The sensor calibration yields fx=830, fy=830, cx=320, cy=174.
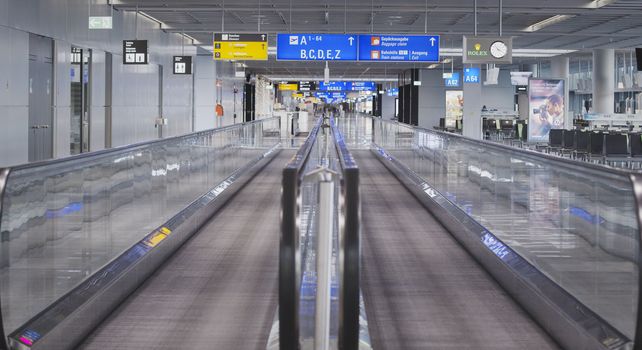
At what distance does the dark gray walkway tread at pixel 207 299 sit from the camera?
601cm

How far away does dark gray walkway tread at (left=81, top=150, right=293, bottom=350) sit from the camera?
6.01 m

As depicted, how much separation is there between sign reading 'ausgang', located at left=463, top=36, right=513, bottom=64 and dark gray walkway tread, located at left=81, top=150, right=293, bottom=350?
40.2 feet

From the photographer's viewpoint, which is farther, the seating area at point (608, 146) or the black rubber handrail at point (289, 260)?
the seating area at point (608, 146)

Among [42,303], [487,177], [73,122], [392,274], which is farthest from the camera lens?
[73,122]

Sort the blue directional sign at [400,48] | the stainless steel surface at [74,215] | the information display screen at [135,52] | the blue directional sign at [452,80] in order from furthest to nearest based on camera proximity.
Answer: the blue directional sign at [452,80] → the blue directional sign at [400,48] → the information display screen at [135,52] → the stainless steel surface at [74,215]

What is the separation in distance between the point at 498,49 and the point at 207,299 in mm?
16344

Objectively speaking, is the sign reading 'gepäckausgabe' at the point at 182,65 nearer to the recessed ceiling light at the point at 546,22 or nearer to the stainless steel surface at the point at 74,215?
the recessed ceiling light at the point at 546,22

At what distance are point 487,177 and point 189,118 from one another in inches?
1040

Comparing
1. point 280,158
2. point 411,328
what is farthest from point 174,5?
point 411,328

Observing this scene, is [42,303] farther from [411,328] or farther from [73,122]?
[73,122]

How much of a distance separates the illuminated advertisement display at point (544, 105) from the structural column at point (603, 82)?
9.90m

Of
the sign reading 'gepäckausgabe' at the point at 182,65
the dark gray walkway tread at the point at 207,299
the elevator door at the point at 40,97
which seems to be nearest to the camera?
the dark gray walkway tread at the point at 207,299

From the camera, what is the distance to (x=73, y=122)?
20.3 metres

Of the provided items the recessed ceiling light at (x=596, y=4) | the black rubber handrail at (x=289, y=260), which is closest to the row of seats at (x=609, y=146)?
the recessed ceiling light at (x=596, y=4)
